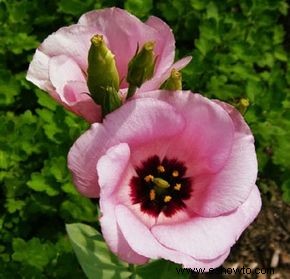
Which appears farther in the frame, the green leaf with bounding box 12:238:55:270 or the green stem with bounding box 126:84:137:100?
the green leaf with bounding box 12:238:55:270

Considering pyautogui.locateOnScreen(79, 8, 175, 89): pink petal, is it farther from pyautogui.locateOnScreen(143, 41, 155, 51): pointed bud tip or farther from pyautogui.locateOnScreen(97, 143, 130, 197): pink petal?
pyautogui.locateOnScreen(97, 143, 130, 197): pink petal

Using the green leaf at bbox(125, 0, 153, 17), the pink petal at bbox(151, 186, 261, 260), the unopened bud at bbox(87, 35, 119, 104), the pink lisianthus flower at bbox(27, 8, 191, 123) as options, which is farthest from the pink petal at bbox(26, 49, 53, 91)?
the green leaf at bbox(125, 0, 153, 17)

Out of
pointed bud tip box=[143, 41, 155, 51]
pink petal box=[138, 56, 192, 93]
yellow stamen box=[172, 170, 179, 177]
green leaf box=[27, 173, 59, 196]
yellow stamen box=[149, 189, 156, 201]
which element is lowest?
green leaf box=[27, 173, 59, 196]

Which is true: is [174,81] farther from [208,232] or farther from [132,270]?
[132,270]

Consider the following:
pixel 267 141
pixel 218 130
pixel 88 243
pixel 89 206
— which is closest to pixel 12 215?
pixel 89 206

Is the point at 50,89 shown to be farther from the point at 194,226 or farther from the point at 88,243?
the point at 88,243

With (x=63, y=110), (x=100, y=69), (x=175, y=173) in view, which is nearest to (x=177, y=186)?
(x=175, y=173)
